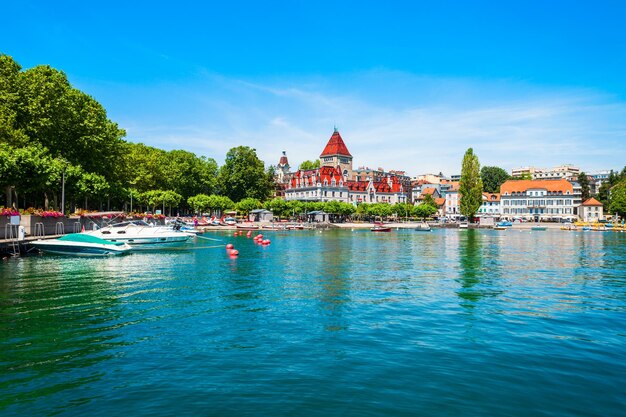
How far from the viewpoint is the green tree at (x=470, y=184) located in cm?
10519

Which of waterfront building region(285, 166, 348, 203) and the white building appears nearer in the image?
waterfront building region(285, 166, 348, 203)

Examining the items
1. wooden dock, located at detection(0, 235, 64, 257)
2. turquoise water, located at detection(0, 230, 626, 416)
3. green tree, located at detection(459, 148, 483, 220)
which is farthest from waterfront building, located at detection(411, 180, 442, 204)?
wooden dock, located at detection(0, 235, 64, 257)

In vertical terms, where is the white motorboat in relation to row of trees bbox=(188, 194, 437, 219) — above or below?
below

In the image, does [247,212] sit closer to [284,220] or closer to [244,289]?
[284,220]

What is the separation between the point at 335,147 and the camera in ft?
497

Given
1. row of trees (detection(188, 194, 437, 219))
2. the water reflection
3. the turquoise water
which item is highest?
row of trees (detection(188, 194, 437, 219))

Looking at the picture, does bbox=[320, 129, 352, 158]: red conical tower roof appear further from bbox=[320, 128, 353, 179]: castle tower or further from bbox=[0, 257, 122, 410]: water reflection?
bbox=[0, 257, 122, 410]: water reflection

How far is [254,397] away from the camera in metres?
9.05

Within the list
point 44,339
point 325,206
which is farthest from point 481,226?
point 44,339

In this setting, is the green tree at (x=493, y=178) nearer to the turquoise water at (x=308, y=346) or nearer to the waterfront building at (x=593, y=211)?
the waterfront building at (x=593, y=211)

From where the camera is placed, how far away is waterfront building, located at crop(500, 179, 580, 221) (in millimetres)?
132875

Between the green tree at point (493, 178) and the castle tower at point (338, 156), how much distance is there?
171 feet

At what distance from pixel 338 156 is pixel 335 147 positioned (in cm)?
397

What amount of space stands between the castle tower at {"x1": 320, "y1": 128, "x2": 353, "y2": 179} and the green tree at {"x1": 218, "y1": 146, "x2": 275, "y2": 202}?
125 feet
